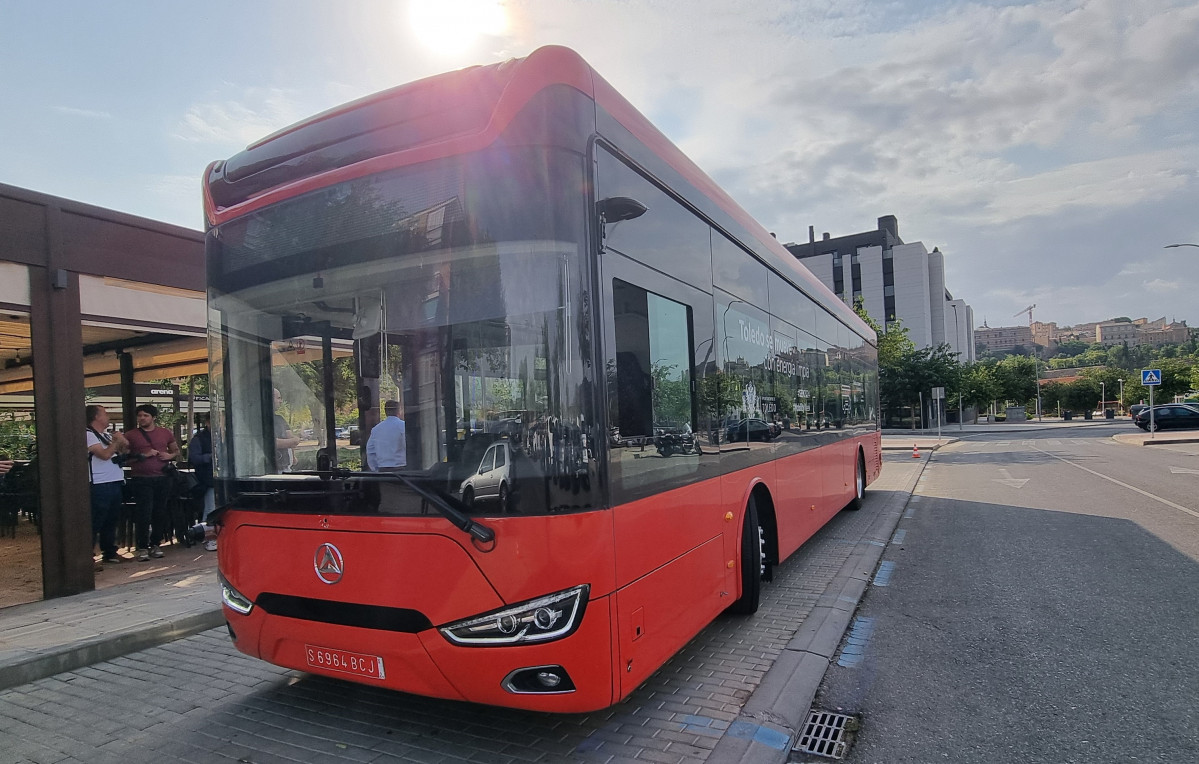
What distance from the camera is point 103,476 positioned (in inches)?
304

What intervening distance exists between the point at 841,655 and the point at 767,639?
519 mm

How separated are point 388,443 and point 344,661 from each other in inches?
43.6

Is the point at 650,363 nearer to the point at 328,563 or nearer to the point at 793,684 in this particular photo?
the point at 328,563

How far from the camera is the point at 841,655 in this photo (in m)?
4.91

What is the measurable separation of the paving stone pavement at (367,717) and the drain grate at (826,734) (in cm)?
10

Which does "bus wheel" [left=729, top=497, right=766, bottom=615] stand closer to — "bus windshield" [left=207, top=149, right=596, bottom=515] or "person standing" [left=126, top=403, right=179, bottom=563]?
"bus windshield" [left=207, top=149, right=596, bottom=515]

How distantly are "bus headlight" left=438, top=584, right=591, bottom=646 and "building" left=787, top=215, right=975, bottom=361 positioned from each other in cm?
7196

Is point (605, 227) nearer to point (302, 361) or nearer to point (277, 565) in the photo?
point (302, 361)

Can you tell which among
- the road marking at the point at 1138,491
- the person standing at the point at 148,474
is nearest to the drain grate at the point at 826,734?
the person standing at the point at 148,474

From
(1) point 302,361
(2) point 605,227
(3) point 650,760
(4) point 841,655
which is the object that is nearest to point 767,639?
(4) point 841,655

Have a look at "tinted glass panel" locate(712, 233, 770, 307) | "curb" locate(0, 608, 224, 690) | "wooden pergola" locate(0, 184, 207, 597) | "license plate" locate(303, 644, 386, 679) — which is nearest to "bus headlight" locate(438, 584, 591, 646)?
"license plate" locate(303, 644, 386, 679)

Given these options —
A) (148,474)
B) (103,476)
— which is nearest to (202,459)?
(148,474)

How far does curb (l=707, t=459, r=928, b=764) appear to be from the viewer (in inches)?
135

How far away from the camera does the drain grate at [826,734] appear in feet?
11.6
